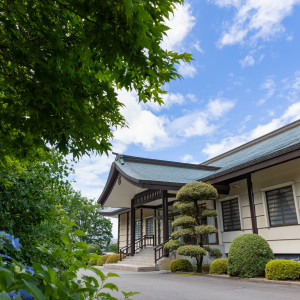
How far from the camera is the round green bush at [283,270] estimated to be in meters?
6.71

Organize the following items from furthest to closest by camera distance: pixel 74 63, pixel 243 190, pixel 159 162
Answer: pixel 159 162 → pixel 243 190 → pixel 74 63

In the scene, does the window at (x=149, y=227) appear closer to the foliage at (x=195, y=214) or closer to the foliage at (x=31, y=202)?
the foliage at (x=195, y=214)

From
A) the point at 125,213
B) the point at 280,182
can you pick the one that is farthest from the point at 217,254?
the point at 125,213

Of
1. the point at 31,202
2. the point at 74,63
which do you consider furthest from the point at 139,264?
the point at 74,63

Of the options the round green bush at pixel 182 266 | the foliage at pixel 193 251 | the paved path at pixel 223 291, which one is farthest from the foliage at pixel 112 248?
the paved path at pixel 223 291

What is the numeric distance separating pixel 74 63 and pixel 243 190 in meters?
9.76

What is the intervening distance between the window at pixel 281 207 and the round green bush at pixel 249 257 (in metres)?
1.71

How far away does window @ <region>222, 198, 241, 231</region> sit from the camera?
11.0 meters

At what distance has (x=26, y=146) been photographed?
303 centimetres

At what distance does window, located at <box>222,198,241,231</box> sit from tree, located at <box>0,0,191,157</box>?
30.0 ft

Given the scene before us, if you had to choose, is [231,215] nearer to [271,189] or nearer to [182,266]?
[271,189]

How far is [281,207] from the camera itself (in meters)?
9.28

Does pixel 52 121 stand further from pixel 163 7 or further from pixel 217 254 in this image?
pixel 217 254

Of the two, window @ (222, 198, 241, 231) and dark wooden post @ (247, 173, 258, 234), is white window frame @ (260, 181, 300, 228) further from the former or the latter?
window @ (222, 198, 241, 231)
